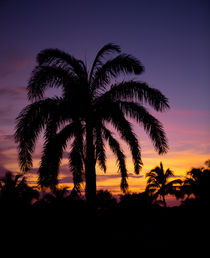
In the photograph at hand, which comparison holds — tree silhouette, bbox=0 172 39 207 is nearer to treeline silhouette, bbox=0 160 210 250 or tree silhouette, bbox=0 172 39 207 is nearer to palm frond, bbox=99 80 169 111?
treeline silhouette, bbox=0 160 210 250

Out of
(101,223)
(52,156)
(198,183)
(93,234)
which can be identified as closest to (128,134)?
(52,156)

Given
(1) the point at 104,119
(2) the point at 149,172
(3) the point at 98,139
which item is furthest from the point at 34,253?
(2) the point at 149,172

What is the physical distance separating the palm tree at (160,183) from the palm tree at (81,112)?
30221mm

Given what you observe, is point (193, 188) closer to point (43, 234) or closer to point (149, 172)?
point (149, 172)

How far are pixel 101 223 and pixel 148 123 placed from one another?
12162 mm

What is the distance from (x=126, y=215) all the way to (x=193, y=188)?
38.3ft

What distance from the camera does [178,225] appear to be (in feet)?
60.4

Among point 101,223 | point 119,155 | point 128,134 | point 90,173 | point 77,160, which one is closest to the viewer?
point 90,173

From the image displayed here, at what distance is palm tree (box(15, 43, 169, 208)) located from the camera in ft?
34.1

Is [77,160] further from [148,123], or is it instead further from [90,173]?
[148,123]

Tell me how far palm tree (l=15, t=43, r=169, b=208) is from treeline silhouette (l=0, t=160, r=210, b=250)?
1.96m


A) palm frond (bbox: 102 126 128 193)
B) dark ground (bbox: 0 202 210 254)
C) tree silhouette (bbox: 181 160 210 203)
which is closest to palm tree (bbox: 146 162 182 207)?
tree silhouette (bbox: 181 160 210 203)

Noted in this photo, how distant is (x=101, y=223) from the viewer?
66.7 ft

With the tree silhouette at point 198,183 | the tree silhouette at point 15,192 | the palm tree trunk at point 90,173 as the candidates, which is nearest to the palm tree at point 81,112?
the palm tree trunk at point 90,173
